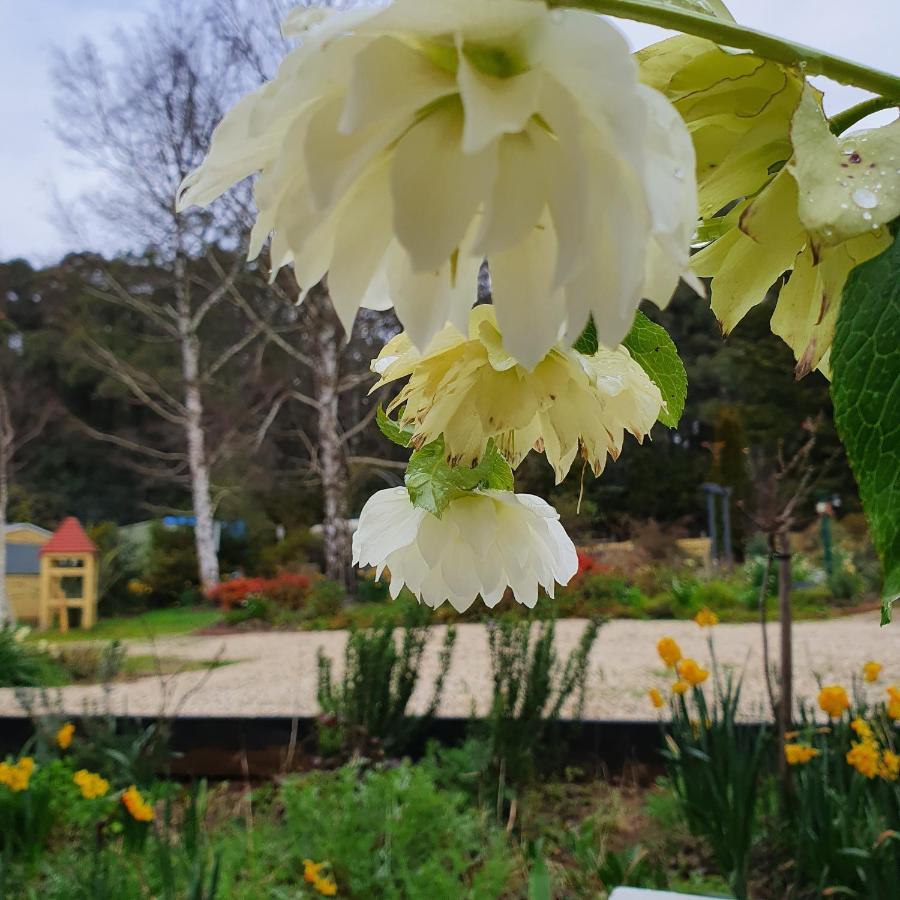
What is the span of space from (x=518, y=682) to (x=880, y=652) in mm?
2778

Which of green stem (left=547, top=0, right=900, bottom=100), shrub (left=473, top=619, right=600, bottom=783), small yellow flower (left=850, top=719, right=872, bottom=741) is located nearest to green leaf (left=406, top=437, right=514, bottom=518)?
green stem (left=547, top=0, right=900, bottom=100)

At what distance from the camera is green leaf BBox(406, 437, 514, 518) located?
21 cm

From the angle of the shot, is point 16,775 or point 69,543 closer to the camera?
point 16,775

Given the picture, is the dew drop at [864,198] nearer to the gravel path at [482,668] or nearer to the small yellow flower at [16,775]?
the small yellow flower at [16,775]

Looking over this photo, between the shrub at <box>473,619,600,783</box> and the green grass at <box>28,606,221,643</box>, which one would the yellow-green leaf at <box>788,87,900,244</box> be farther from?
the green grass at <box>28,606,221,643</box>

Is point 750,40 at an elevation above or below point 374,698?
above

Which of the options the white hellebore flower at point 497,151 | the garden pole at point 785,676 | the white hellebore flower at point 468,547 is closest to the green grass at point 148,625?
the garden pole at point 785,676

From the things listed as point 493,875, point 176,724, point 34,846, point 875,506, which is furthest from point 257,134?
point 176,724

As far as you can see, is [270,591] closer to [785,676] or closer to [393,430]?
[785,676]

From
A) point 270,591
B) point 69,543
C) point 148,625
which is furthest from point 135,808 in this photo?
point 69,543

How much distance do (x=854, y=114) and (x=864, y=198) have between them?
0.04 metres

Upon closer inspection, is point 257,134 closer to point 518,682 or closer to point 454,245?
A: point 454,245

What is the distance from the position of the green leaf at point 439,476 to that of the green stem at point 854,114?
4.2 inches

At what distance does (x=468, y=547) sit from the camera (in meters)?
0.23
